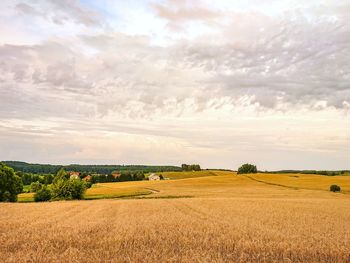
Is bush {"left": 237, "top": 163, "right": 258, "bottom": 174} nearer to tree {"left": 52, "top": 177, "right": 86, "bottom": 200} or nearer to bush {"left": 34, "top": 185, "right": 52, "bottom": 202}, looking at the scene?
tree {"left": 52, "top": 177, "right": 86, "bottom": 200}

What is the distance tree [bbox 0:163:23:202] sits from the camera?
60.1 meters

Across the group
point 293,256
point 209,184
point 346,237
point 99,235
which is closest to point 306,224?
point 346,237

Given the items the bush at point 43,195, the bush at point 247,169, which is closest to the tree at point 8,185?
the bush at point 43,195

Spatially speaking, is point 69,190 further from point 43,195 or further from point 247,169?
point 247,169

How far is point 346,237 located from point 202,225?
6793mm

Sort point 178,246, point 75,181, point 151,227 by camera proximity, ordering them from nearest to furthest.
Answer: point 178,246 → point 151,227 → point 75,181

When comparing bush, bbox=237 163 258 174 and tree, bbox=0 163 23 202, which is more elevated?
bush, bbox=237 163 258 174

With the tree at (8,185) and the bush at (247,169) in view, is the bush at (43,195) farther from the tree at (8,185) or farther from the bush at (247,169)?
the bush at (247,169)

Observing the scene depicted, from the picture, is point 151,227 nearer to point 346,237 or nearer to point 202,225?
point 202,225

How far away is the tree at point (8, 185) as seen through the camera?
60097 mm

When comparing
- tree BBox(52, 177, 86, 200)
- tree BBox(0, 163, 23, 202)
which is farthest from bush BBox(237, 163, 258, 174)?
tree BBox(0, 163, 23, 202)

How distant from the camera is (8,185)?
61281 millimetres

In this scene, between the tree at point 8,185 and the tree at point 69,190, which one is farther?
the tree at point 69,190

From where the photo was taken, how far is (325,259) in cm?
1274
